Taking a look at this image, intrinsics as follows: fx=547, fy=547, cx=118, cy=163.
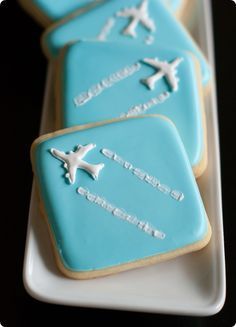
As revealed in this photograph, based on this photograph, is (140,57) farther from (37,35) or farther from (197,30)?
(37,35)

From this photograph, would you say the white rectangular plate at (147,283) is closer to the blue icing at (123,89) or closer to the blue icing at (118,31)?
the blue icing at (123,89)

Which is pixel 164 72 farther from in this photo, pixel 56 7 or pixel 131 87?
pixel 56 7

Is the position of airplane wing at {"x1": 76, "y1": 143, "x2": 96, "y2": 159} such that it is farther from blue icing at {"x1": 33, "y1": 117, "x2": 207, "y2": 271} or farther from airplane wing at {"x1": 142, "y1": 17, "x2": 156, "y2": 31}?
airplane wing at {"x1": 142, "y1": 17, "x2": 156, "y2": 31}

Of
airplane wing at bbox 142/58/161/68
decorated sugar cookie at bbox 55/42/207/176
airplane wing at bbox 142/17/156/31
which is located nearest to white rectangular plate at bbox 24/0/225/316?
decorated sugar cookie at bbox 55/42/207/176

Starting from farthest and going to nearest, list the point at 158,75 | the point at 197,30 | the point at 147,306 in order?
1. the point at 197,30
2. the point at 158,75
3. the point at 147,306

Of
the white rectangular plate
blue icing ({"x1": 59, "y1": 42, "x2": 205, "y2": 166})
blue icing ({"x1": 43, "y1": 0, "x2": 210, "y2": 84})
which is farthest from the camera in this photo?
blue icing ({"x1": 43, "y1": 0, "x2": 210, "y2": 84})

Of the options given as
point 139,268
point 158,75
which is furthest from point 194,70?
point 139,268

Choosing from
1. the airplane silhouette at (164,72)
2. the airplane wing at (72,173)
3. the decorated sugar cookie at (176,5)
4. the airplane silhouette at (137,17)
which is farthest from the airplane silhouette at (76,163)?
the decorated sugar cookie at (176,5)
